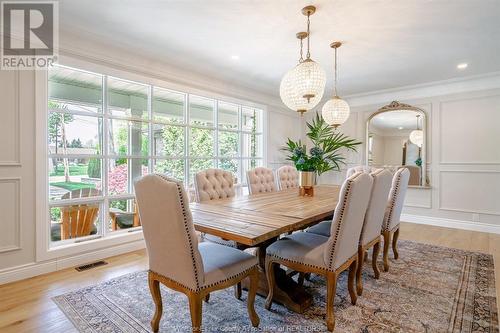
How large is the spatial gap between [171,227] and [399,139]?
4.87m

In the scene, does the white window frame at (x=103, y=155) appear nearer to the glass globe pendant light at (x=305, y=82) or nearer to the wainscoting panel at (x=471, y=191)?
the glass globe pendant light at (x=305, y=82)

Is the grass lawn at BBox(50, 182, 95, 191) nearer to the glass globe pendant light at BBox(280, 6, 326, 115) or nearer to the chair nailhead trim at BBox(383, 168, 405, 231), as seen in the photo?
the glass globe pendant light at BBox(280, 6, 326, 115)

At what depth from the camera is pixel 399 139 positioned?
4992 millimetres

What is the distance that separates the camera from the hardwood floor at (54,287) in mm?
1794

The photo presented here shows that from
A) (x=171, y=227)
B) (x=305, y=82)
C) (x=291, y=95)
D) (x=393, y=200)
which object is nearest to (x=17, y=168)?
(x=171, y=227)

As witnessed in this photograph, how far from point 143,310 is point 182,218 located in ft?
3.48

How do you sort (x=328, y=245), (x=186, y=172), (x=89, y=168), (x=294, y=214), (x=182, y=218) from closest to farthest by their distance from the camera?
1. (x=182, y=218)
2. (x=328, y=245)
3. (x=294, y=214)
4. (x=89, y=168)
5. (x=186, y=172)

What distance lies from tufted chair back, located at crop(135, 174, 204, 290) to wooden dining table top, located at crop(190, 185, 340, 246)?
0.23 meters

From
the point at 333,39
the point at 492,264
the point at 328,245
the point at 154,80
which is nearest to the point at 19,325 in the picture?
the point at 328,245

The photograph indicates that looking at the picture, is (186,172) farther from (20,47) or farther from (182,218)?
(182,218)

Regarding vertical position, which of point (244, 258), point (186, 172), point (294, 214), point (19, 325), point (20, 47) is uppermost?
point (20, 47)

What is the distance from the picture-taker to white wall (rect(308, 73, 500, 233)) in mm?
4172

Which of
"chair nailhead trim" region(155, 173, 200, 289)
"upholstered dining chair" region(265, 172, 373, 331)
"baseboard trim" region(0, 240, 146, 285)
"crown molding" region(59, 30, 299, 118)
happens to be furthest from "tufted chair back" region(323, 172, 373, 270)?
"crown molding" region(59, 30, 299, 118)

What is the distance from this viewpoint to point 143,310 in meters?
1.95
